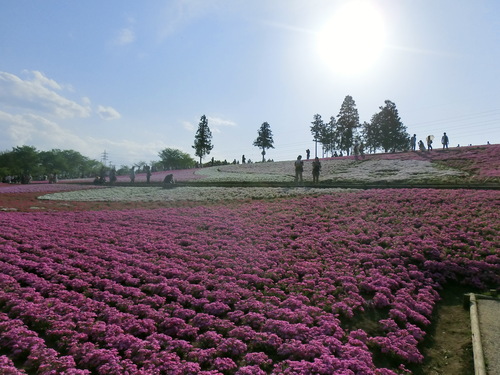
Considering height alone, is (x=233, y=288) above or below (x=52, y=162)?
below

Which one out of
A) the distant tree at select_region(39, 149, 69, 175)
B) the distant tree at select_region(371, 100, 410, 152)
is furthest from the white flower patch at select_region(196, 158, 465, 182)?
the distant tree at select_region(39, 149, 69, 175)

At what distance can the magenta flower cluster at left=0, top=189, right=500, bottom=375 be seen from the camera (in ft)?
20.3

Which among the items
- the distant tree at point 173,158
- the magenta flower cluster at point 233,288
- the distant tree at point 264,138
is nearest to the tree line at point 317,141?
the distant tree at point 264,138

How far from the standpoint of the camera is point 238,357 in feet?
21.0

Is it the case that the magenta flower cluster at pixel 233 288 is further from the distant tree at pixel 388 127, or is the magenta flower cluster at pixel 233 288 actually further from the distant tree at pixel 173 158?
the distant tree at pixel 173 158

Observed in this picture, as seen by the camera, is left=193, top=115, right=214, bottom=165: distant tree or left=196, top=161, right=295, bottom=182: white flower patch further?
left=193, top=115, right=214, bottom=165: distant tree

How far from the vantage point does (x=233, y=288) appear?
8.75 metres

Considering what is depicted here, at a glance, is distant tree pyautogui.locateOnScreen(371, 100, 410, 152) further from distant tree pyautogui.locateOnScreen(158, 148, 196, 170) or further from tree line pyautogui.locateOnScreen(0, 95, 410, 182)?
distant tree pyautogui.locateOnScreen(158, 148, 196, 170)

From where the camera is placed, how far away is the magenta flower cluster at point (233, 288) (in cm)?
619

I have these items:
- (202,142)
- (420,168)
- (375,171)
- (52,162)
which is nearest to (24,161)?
(52,162)

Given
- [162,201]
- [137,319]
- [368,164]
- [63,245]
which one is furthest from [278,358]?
[368,164]

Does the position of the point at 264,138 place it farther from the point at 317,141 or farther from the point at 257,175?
the point at 257,175

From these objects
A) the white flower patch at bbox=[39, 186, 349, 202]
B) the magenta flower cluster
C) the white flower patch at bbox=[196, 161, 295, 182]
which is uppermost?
the white flower patch at bbox=[196, 161, 295, 182]

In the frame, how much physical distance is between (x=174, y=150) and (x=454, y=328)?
126 m
